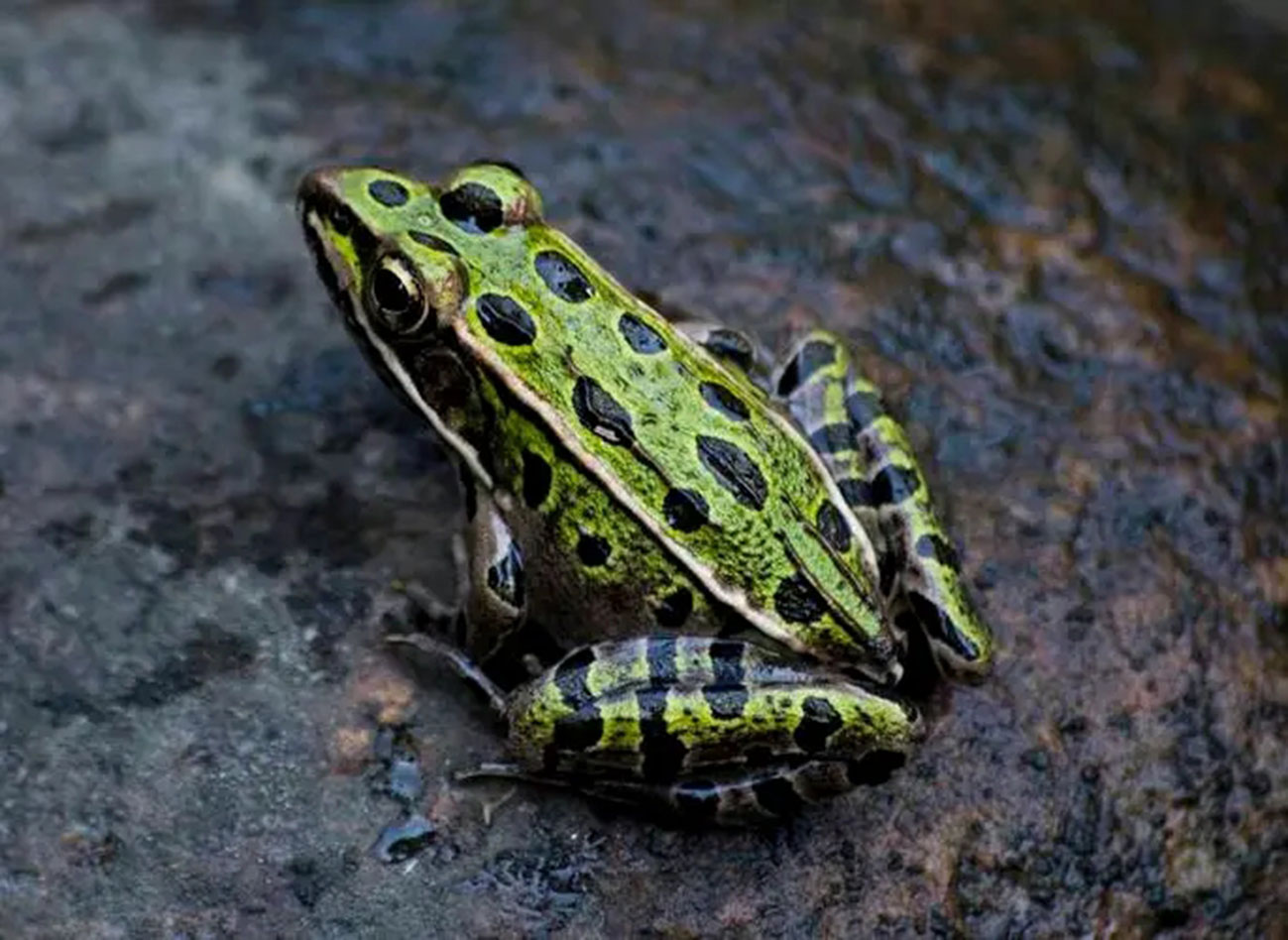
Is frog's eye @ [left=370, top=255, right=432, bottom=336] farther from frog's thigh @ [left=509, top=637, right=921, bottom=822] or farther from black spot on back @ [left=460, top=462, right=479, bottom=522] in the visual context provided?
frog's thigh @ [left=509, top=637, right=921, bottom=822]

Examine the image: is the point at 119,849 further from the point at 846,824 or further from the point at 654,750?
the point at 846,824

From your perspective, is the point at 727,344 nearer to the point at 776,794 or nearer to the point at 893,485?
the point at 893,485

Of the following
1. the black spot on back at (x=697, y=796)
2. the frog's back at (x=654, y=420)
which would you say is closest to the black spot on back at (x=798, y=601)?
the frog's back at (x=654, y=420)

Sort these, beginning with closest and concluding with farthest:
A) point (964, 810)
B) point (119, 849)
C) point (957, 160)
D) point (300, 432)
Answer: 1. point (119, 849)
2. point (964, 810)
3. point (300, 432)
4. point (957, 160)

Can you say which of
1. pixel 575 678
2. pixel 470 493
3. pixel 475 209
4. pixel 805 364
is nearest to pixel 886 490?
pixel 805 364

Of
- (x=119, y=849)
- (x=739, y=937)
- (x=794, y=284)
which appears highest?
(x=794, y=284)

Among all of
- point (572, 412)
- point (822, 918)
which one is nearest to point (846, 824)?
point (822, 918)

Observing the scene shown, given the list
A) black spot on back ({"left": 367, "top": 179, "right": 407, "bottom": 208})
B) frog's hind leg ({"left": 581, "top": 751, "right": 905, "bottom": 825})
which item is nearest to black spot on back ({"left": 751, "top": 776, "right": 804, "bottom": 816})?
frog's hind leg ({"left": 581, "top": 751, "right": 905, "bottom": 825})
